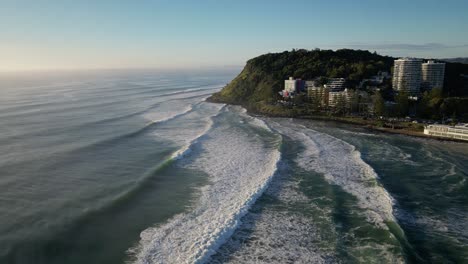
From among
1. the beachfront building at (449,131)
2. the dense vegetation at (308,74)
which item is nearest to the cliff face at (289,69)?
the dense vegetation at (308,74)

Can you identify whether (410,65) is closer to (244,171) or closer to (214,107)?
(214,107)

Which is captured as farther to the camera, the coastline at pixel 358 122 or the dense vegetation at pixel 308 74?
the dense vegetation at pixel 308 74

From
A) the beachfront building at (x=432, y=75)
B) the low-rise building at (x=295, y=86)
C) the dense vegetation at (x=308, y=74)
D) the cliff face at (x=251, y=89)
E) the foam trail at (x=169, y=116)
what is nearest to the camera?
the foam trail at (x=169, y=116)

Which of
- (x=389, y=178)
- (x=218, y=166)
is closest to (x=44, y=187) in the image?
(x=218, y=166)

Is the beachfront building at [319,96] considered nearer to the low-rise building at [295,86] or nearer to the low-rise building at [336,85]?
the low-rise building at [336,85]

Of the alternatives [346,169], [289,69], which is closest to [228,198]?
[346,169]

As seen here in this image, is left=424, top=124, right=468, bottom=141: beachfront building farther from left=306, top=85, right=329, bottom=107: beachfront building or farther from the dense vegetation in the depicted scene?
left=306, top=85, right=329, bottom=107: beachfront building
